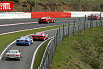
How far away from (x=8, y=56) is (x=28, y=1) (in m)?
55.6

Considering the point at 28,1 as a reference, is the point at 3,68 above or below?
below

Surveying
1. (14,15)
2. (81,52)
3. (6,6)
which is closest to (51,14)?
(6,6)

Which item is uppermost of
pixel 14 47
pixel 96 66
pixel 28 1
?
pixel 28 1

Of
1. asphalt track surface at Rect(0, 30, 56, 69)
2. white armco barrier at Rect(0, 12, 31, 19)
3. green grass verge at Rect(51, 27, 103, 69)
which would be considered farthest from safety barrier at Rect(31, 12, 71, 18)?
asphalt track surface at Rect(0, 30, 56, 69)

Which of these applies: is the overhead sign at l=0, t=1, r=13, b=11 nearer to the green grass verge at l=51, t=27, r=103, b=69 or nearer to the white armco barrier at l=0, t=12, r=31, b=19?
the white armco barrier at l=0, t=12, r=31, b=19

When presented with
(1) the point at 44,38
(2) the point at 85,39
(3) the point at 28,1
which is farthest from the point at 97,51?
(3) the point at 28,1

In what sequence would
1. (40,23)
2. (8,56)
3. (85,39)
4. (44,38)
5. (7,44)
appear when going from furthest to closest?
(40,23), (85,39), (44,38), (7,44), (8,56)

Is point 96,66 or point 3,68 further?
point 96,66

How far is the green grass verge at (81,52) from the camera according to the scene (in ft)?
80.3

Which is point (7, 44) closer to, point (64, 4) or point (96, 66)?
point (96, 66)

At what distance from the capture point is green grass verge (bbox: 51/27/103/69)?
963 inches

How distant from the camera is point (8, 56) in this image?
22.9 meters

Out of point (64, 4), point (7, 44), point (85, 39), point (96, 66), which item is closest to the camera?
point (96, 66)

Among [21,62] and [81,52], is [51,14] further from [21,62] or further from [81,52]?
[21,62]
